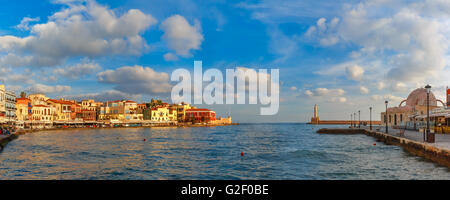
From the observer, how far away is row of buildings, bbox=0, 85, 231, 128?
9369cm

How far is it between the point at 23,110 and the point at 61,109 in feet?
79.5

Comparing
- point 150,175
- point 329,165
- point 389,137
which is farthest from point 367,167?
point 389,137

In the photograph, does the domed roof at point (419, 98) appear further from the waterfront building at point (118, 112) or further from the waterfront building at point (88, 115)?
the waterfront building at point (88, 115)

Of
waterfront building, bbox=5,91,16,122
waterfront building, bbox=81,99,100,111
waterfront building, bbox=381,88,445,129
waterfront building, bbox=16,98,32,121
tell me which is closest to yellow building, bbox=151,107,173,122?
waterfront building, bbox=81,99,100,111

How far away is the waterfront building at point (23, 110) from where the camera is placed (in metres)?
93.0

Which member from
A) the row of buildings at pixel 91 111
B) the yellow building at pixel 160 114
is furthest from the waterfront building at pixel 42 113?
the yellow building at pixel 160 114

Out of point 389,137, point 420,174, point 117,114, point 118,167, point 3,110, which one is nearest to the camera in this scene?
point 420,174

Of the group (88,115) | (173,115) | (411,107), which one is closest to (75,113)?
(88,115)

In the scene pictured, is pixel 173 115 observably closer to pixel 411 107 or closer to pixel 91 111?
pixel 91 111

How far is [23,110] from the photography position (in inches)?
3703
